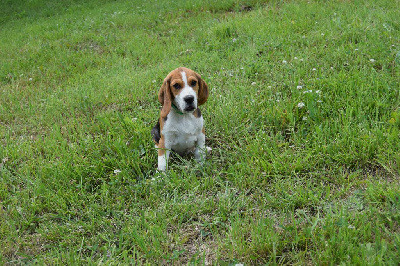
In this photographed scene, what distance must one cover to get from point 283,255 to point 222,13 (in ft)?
27.0

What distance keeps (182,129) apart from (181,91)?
0.42m

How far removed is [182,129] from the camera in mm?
3541

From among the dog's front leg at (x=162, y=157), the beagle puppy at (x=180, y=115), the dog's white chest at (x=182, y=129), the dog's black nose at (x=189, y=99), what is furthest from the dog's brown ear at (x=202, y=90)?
the dog's front leg at (x=162, y=157)

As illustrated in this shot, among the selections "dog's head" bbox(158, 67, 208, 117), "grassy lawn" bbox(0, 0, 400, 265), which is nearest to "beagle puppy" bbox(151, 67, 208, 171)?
"dog's head" bbox(158, 67, 208, 117)

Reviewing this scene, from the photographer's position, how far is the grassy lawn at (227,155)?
2637 millimetres

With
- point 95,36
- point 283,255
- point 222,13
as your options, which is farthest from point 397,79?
point 95,36

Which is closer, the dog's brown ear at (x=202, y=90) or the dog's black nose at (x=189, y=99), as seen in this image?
the dog's black nose at (x=189, y=99)

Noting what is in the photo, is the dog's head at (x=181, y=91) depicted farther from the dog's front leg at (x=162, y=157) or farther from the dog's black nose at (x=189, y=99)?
the dog's front leg at (x=162, y=157)

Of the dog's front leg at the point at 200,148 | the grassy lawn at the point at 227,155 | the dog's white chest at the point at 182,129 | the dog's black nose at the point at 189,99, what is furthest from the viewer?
the dog's front leg at the point at 200,148

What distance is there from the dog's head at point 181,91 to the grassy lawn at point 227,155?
65 centimetres

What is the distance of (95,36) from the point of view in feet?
29.3

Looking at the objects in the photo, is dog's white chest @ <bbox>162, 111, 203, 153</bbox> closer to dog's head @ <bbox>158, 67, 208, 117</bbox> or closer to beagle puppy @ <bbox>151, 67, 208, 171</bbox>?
beagle puppy @ <bbox>151, 67, 208, 171</bbox>

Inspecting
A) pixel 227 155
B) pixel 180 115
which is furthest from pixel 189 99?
pixel 227 155

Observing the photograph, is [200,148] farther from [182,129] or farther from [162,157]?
[162,157]
